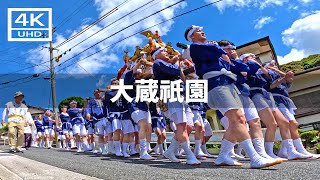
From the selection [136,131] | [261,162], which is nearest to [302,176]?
[261,162]

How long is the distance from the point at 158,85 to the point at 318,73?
10.5 meters

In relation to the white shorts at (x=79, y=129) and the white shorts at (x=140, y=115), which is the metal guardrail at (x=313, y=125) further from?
the white shorts at (x=140, y=115)

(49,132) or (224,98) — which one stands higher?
(224,98)

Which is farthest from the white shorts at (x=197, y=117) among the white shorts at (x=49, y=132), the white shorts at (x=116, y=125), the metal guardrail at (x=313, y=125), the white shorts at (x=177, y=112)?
the white shorts at (x=49, y=132)

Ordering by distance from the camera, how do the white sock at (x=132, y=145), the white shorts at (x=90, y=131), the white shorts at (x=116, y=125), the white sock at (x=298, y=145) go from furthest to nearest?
the white shorts at (x=90, y=131)
the white shorts at (x=116, y=125)
the white sock at (x=132, y=145)
the white sock at (x=298, y=145)

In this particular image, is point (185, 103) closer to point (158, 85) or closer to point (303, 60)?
point (158, 85)

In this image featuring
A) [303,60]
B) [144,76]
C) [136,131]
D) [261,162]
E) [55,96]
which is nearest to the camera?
[261,162]

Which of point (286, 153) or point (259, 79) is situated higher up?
point (259, 79)

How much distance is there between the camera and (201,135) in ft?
25.3

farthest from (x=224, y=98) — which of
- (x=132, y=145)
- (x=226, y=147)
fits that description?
(x=132, y=145)

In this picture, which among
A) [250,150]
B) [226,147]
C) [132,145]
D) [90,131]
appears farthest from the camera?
[90,131]

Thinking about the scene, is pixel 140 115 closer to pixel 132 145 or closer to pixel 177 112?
pixel 177 112

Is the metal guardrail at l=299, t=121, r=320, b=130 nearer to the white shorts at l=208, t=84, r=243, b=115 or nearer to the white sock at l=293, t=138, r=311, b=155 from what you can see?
the white sock at l=293, t=138, r=311, b=155

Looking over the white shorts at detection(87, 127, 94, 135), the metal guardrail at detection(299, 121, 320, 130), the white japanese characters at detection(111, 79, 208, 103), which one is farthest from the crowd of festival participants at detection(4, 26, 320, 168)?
the metal guardrail at detection(299, 121, 320, 130)
